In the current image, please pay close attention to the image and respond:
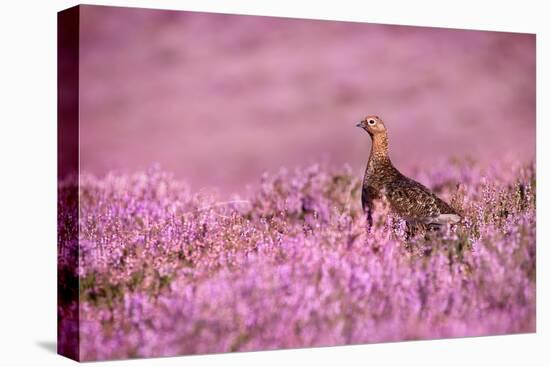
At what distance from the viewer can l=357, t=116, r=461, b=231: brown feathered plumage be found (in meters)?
8.24

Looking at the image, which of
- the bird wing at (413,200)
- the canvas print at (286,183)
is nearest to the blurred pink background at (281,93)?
the canvas print at (286,183)

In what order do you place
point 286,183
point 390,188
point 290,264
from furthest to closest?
1. point 390,188
2. point 286,183
3. point 290,264

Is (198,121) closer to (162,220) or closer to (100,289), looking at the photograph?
(162,220)

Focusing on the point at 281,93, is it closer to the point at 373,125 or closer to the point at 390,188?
the point at 373,125

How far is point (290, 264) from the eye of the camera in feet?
25.8

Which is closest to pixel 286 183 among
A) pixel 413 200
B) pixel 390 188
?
pixel 390 188

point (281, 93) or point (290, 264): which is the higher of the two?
point (281, 93)

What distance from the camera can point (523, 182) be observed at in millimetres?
8852

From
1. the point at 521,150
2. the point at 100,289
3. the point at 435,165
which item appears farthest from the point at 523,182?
the point at 100,289

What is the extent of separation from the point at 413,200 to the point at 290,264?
106 cm

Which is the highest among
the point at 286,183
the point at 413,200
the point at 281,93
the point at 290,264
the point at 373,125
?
the point at 281,93

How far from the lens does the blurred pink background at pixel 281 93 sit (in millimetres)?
7355

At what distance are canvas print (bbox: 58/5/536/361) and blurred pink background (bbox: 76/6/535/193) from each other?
0.01 m

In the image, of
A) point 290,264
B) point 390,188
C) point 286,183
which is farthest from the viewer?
point 390,188
